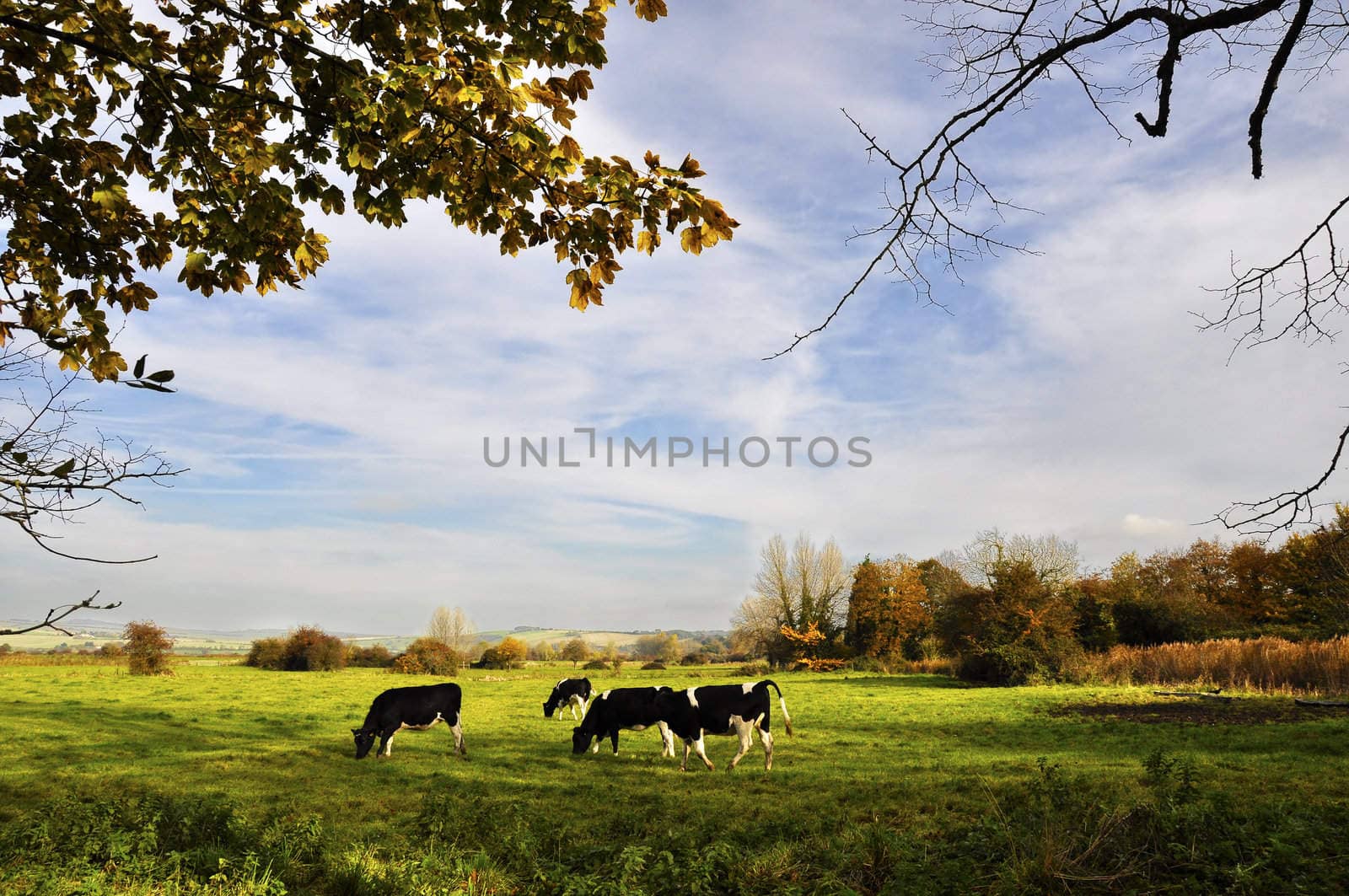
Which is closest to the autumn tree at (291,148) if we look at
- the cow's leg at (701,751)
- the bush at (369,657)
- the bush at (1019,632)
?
the cow's leg at (701,751)

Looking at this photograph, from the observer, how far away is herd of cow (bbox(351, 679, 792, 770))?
12.5 meters

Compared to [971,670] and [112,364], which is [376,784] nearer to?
[112,364]

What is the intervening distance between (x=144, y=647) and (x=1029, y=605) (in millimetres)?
39431

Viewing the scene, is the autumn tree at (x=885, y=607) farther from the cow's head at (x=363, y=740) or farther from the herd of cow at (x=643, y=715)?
the cow's head at (x=363, y=740)

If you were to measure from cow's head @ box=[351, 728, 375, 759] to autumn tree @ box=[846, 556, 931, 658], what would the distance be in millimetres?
32833

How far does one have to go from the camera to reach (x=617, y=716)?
14.3 meters

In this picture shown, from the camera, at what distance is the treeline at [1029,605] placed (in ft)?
88.4

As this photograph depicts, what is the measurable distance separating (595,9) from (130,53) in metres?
2.87

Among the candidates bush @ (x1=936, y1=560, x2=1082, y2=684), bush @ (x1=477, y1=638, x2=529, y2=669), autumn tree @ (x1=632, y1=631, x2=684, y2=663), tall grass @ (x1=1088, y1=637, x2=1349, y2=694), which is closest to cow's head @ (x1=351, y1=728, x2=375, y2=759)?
bush @ (x1=936, y1=560, x2=1082, y2=684)

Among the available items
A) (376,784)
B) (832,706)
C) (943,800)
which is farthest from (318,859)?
(832,706)

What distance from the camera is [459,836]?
7.42 m

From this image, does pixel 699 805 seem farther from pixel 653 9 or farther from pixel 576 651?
pixel 576 651

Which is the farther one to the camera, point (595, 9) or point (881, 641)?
point (881, 641)

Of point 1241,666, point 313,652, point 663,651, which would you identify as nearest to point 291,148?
point 1241,666
